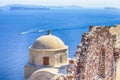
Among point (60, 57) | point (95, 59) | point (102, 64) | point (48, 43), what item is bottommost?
point (60, 57)

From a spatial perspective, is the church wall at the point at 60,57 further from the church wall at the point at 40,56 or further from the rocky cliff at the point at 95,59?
the rocky cliff at the point at 95,59

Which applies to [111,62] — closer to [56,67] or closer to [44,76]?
Result: [44,76]

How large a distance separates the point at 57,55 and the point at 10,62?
24.7 m

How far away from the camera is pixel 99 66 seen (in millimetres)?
7574

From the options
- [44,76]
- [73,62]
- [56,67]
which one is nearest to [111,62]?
[73,62]

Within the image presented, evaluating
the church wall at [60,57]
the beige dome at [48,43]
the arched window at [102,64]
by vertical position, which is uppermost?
the arched window at [102,64]

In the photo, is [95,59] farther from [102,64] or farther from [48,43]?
[48,43]

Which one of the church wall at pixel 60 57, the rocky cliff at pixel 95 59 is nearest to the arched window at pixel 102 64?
the rocky cliff at pixel 95 59

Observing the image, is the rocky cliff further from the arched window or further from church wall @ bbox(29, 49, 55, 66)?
church wall @ bbox(29, 49, 55, 66)

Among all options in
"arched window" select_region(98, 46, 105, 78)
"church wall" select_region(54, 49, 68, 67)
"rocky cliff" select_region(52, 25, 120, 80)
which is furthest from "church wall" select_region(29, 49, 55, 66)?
"arched window" select_region(98, 46, 105, 78)

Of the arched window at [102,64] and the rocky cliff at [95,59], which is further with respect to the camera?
the arched window at [102,64]

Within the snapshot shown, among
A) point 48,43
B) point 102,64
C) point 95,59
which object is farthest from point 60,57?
point 95,59

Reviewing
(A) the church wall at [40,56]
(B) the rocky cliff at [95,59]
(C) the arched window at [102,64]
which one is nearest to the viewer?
(B) the rocky cliff at [95,59]

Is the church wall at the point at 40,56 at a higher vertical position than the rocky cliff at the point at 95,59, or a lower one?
lower
